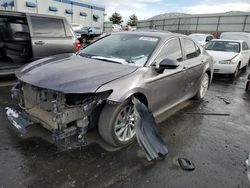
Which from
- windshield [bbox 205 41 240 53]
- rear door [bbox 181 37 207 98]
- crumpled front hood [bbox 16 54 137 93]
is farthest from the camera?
windshield [bbox 205 41 240 53]

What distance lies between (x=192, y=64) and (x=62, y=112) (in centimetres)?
296

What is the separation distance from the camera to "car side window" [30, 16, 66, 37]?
576 centimetres

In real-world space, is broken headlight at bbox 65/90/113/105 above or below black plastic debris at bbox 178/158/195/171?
above

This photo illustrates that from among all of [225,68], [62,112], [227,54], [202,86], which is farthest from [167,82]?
[227,54]

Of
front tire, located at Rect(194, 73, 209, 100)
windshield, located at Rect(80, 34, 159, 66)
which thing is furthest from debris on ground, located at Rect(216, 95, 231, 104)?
windshield, located at Rect(80, 34, 159, 66)

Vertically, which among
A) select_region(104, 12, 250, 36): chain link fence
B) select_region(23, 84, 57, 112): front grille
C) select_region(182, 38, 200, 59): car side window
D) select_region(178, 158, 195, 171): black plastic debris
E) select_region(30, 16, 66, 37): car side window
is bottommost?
select_region(178, 158, 195, 171): black plastic debris

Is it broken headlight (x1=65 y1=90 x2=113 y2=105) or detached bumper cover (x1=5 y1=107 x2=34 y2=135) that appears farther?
detached bumper cover (x1=5 y1=107 x2=34 y2=135)

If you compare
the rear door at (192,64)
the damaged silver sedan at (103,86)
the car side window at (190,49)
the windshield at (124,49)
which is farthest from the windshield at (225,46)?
the windshield at (124,49)

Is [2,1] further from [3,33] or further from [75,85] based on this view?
[75,85]

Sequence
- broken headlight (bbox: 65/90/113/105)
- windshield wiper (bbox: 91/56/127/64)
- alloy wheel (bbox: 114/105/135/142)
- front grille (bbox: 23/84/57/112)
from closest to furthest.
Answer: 1. broken headlight (bbox: 65/90/113/105)
2. front grille (bbox: 23/84/57/112)
3. alloy wheel (bbox: 114/105/135/142)
4. windshield wiper (bbox: 91/56/127/64)

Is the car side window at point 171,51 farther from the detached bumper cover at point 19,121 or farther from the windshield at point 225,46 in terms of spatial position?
the windshield at point 225,46

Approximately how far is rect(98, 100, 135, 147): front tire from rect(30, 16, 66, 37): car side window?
3791 mm

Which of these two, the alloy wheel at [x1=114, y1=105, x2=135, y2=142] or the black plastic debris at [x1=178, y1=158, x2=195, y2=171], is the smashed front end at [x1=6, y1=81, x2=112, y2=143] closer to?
the alloy wheel at [x1=114, y1=105, x2=135, y2=142]

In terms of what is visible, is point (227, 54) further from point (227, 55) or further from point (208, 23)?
point (208, 23)
